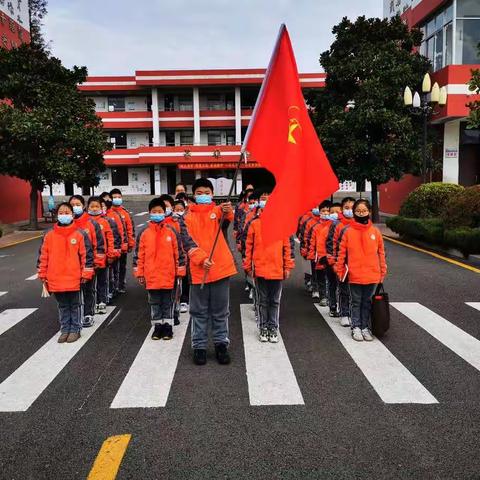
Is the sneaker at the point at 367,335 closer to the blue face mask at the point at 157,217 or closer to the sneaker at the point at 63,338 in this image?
the blue face mask at the point at 157,217

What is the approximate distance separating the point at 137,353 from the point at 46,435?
1801 millimetres

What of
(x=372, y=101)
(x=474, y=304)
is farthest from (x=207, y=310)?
(x=372, y=101)

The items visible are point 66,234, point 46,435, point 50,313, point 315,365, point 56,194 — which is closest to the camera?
point 46,435

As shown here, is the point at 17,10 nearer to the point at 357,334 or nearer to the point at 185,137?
the point at 185,137

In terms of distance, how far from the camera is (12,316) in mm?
7070

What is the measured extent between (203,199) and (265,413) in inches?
84.5

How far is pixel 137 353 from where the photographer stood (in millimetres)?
5285

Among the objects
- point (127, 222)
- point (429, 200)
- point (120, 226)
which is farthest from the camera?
point (429, 200)

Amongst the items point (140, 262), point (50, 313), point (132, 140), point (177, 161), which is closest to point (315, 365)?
point (140, 262)

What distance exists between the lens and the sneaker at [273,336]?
18.5 ft

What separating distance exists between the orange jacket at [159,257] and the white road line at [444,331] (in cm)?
321

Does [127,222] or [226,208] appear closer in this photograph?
[226,208]

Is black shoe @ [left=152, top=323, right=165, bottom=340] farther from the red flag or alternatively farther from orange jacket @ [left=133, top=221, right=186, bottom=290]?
the red flag

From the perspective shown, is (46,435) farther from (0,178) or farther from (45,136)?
(0,178)
